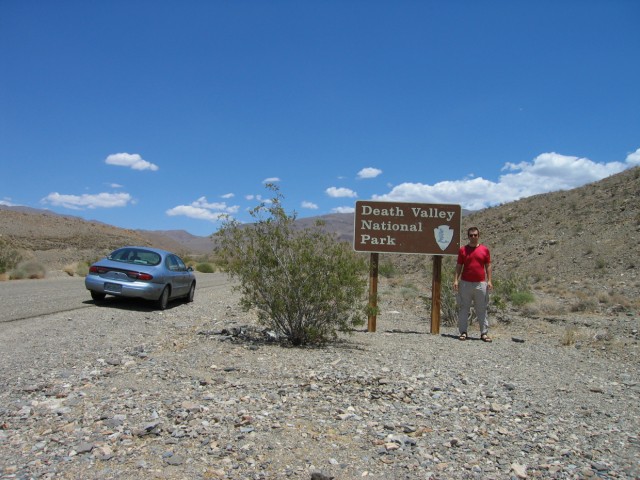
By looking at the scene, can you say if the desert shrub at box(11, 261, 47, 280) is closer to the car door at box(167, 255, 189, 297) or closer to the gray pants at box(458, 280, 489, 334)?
the car door at box(167, 255, 189, 297)

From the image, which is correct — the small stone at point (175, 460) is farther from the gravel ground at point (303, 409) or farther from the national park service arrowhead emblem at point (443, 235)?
the national park service arrowhead emblem at point (443, 235)

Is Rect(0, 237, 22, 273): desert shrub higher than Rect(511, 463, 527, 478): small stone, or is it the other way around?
Rect(0, 237, 22, 273): desert shrub

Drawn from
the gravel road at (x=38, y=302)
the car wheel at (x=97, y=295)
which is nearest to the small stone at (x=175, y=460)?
the gravel road at (x=38, y=302)

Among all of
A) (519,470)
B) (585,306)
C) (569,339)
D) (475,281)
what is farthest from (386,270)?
(519,470)

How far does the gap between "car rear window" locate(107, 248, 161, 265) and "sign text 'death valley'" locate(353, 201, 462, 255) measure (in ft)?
17.0

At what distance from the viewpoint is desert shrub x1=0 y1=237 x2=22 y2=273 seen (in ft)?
82.7

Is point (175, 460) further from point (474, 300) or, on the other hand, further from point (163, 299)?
point (163, 299)

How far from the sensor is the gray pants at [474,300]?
32.6ft

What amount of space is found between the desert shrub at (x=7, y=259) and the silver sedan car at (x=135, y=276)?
15179 millimetres


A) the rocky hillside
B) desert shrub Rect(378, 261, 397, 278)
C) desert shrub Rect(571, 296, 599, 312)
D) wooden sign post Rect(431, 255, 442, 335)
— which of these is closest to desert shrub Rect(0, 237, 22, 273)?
the rocky hillside

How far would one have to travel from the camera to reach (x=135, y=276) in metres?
12.1

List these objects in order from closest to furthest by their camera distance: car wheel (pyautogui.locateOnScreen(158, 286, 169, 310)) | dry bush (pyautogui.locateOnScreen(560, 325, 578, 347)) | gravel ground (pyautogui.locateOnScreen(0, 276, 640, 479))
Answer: gravel ground (pyautogui.locateOnScreen(0, 276, 640, 479)) → dry bush (pyautogui.locateOnScreen(560, 325, 578, 347)) → car wheel (pyautogui.locateOnScreen(158, 286, 169, 310))

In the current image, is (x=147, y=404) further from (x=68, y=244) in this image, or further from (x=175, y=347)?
(x=68, y=244)

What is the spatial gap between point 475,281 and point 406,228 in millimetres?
1754
